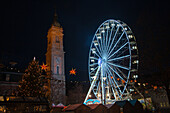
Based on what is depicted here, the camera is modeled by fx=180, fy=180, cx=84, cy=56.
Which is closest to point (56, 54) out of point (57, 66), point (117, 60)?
point (57, 66)

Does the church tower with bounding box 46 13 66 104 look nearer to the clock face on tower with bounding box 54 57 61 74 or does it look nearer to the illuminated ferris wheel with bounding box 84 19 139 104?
the clock face on tower with bounding box 54 57 61 74

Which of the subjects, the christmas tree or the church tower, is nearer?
the christmas tree

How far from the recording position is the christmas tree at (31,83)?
2633cm

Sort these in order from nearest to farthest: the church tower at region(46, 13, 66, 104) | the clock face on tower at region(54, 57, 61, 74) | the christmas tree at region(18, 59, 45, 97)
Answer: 1. the christmas tree at region(18, 59, 45, 97)
2. the church tower at region(46, 13, 66, 104)
3. the clock face on tower at region(54, 57, 61, 74)

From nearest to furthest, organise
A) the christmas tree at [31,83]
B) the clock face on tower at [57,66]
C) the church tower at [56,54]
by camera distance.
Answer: the christmas tree at [31,83]
the church tower at [56,54]
the clock face on tower at [57,66]

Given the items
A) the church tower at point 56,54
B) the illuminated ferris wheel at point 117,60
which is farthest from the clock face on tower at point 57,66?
the illuminated ferris wheel at point 117,60

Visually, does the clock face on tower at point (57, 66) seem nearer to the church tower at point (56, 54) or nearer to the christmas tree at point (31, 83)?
the church tower at point (56, 54)

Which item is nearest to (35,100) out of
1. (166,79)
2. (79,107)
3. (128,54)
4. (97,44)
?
(79,107)

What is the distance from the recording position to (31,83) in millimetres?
27172

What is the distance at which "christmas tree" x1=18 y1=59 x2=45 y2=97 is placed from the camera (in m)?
26.3

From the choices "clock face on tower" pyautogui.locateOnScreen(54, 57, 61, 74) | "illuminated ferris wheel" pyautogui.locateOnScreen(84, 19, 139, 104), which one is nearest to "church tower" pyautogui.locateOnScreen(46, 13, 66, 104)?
"clock face on tower" pyautogui.locateOnScreen(54, 57, 61, 74)

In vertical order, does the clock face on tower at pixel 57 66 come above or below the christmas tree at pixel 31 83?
above

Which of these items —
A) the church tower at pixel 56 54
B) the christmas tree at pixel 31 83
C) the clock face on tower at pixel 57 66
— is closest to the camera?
the christmas tree at pixel 31 83

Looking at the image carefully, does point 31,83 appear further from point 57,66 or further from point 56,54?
point 56,54
